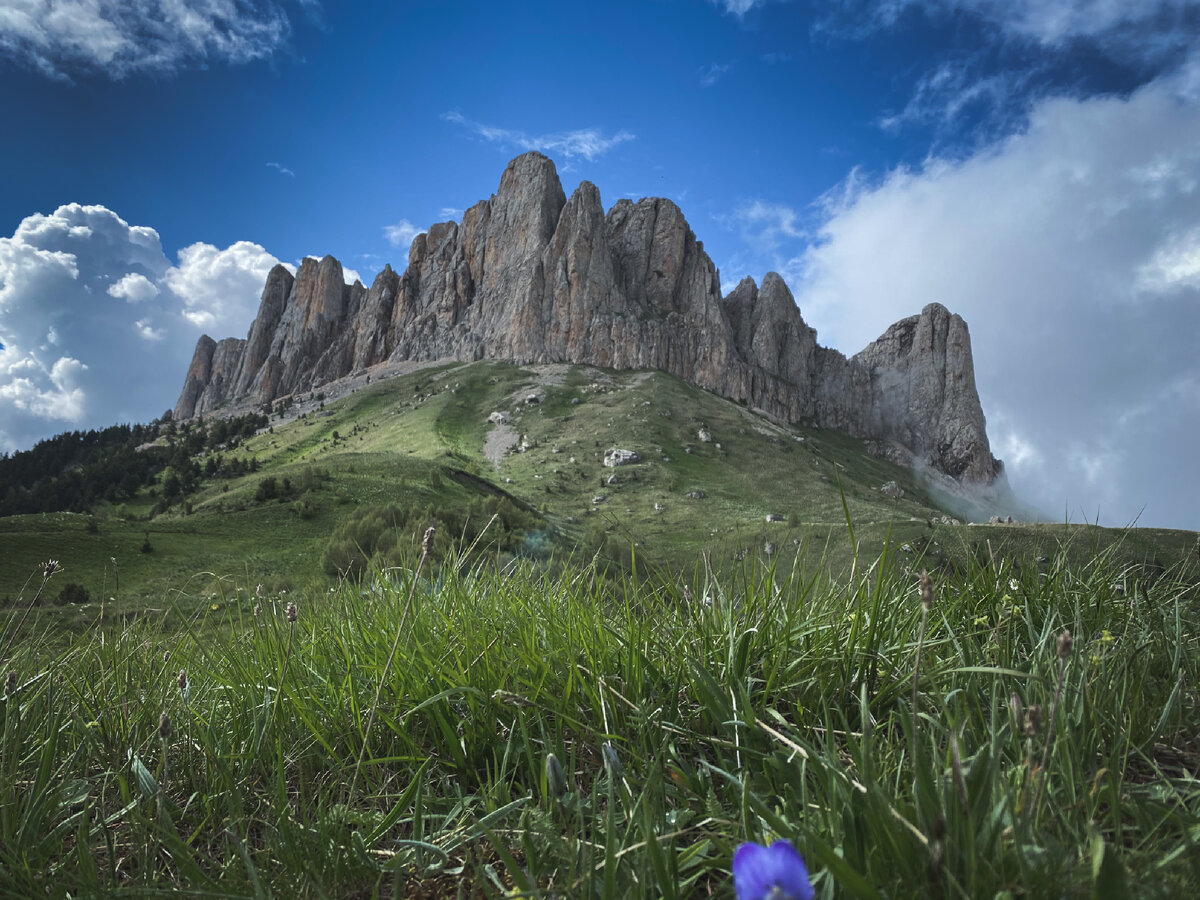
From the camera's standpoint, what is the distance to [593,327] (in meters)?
115

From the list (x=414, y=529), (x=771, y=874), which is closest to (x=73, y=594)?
(x=414, y=529)

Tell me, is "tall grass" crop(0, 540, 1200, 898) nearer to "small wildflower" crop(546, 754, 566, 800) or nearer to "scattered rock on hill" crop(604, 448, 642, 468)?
"small wildflower" crop(546, 754, 566, 800)

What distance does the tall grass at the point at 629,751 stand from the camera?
1.05 m

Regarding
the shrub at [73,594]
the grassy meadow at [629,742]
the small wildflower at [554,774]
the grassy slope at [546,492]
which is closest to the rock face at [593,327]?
the grassy slope at [546,492]

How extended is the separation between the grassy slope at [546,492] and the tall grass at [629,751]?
0.48m

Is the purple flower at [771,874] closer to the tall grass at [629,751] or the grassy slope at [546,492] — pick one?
the tall grass at [629,751]

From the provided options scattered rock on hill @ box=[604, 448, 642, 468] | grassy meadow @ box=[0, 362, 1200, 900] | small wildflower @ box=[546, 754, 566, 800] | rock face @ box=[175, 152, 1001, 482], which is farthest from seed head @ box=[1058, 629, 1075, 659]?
rock face @ box=[175, 152, 1001, 482]

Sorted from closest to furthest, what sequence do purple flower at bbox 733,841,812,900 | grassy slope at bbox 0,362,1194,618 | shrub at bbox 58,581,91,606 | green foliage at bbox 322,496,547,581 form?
purple flower at bbox 733,841,812,900
grassy slope at bbox 0,362,1194,618
green foliage at bbox 322,496,547,581
shrub at bbox 58,581,91,606

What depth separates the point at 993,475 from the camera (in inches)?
5965

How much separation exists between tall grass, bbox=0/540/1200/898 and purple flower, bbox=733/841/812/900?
19cm

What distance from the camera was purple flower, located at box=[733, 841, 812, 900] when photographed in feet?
2.00

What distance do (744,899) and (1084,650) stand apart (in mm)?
1804

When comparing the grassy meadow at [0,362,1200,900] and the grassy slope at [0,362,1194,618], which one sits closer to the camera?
the grassy meadow at [0,362,1200,900]

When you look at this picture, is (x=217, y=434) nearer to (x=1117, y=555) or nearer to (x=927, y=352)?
(x=1117, y=555)
